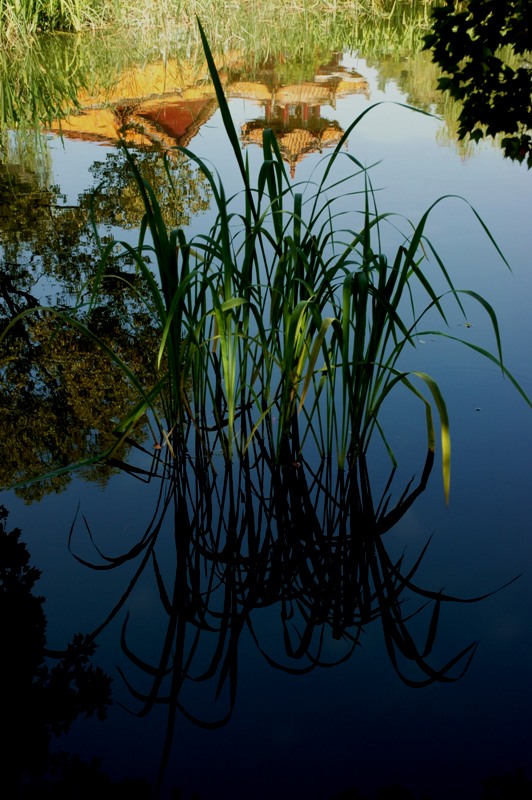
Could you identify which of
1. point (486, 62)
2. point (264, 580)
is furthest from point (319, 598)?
point (486, 62)

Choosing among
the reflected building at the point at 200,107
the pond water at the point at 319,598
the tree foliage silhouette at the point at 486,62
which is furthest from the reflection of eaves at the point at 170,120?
the tree foliage silhouette at the point at 486,62

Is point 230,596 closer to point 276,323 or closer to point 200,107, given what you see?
point 276,323

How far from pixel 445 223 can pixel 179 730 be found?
11.3 ft

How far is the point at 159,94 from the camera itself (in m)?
8.10

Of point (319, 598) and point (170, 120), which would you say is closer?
point (319, 598)

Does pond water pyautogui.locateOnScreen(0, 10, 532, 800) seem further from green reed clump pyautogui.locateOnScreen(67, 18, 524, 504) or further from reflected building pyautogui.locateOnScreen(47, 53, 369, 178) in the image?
reflected building pyautogui.locateOnScreen(47, 53, 369, 178)

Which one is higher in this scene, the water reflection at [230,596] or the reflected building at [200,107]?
the reflected building at [200,107]

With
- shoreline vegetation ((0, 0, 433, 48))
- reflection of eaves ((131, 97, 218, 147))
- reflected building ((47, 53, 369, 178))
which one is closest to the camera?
reflection of eaves ((131, 97, 218, 147))

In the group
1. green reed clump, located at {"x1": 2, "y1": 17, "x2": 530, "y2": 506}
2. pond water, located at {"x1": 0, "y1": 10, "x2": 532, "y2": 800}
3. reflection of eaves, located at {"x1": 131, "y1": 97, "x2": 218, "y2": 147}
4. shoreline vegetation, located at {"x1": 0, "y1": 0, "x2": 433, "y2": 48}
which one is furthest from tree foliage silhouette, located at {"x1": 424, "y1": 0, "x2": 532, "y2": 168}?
shoreline vegetation, located at {"x1": 0, "y1": 0, "x2": 433, "y2": 48}

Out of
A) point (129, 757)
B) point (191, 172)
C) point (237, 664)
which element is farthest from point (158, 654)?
point (191, 172)

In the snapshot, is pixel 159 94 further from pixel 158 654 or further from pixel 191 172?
pixel 158 654

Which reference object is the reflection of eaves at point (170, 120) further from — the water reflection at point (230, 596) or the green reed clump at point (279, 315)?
the water reflection at point (230, 596)

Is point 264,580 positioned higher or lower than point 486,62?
lower

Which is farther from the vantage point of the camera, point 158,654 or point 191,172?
point 191,172
